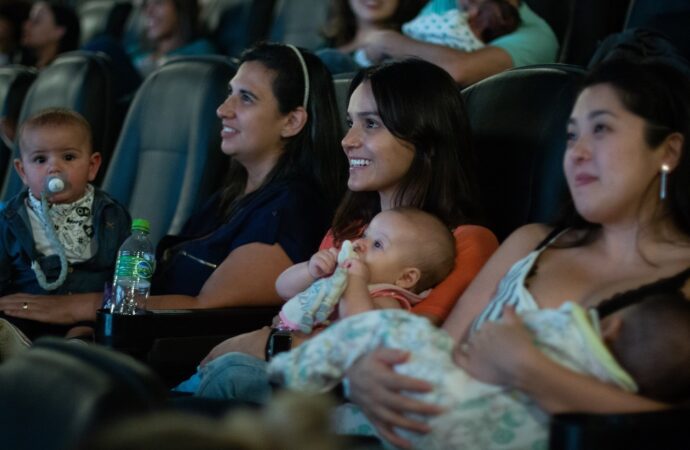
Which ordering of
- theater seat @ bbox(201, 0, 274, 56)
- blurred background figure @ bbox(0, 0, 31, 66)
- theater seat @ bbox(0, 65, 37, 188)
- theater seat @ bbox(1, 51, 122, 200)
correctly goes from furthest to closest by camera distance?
blurred background figure @ bbox(0, 0, 31, 66)
theater seat @ bbox(201, 0, 274, 56)
theater seat @ bbox(0, 65, 37, 188)
theater seat @ bbox(1, 51, 122, 200)

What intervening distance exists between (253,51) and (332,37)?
1.17m

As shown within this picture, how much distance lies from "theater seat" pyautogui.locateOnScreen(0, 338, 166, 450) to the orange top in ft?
2.48

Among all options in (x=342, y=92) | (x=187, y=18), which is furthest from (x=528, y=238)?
(x=187, y=18)

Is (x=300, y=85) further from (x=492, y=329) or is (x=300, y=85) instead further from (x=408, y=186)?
(x=492, y=329)

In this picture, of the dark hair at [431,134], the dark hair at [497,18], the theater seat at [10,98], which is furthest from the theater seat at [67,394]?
the theater seat at [10,98]

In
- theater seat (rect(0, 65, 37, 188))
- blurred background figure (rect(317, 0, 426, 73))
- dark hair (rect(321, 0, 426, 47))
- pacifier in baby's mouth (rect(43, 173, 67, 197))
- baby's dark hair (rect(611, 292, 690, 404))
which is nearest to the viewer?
baby's dark hair (rect(611, 292, 690, 404))

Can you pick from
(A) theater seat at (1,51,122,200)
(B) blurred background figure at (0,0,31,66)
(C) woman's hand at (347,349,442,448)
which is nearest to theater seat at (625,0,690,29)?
(C) woman's hand at (347,349,442,448)

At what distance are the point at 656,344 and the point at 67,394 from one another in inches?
30.2

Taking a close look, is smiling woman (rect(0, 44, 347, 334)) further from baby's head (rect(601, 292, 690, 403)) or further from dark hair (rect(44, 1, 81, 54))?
dark hair (rect(44, 1, 81, 54))

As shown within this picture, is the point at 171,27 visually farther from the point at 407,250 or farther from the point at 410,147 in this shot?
the point at 407,250

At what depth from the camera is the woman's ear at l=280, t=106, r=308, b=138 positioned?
2.89 m

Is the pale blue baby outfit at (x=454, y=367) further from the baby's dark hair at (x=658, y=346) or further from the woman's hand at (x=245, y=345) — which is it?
the woman's hand at (x=245, y=345)

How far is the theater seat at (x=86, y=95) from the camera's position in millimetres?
3910

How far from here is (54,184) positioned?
2.82m
